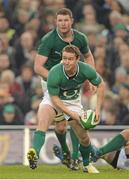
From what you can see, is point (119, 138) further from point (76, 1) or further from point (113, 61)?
point (76, 1)

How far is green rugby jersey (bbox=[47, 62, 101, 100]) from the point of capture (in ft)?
30.7

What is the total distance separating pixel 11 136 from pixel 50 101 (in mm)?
2575

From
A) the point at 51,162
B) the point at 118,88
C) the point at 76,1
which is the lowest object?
the point at 51,162

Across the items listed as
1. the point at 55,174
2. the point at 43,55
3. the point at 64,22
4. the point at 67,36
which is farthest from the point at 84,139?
the point at 64,22

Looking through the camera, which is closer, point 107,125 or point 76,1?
point 107,125

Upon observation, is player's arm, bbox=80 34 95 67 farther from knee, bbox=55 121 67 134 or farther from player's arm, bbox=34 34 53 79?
knee, bbox=55 121 67 134

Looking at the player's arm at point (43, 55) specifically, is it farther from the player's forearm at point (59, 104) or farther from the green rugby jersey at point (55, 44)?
the player's forearm at point (59, 104)

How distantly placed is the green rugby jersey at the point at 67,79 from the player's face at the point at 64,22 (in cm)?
64

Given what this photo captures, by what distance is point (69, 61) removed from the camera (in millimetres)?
9227

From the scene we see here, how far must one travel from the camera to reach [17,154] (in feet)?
40.2

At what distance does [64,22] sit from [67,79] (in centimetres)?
80

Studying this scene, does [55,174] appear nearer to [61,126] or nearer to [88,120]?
[88,120]

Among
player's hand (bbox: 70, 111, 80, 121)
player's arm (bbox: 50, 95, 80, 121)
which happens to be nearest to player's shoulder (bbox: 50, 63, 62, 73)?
player's arm (bbox: 50, 95, 80, 121)

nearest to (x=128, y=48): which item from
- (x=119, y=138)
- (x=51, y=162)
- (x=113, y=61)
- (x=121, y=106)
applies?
(x=113, y=61)
